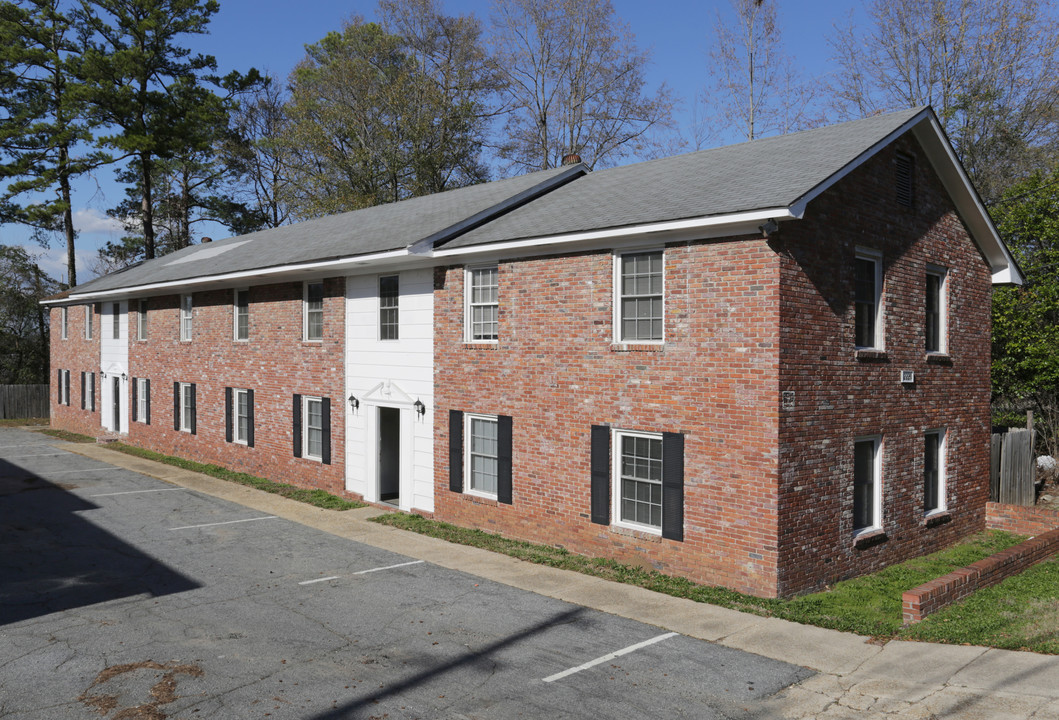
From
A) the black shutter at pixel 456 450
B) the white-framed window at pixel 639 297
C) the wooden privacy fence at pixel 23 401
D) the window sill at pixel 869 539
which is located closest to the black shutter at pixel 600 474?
the white-framed window at pixel 639 297

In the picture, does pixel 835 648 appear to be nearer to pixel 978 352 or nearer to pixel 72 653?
pixel 72 653

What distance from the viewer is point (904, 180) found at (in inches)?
541

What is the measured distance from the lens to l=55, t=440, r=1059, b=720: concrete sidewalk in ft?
23.5

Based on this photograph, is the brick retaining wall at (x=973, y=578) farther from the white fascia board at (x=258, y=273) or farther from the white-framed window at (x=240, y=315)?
the white-framed window at (x=240, y=315)

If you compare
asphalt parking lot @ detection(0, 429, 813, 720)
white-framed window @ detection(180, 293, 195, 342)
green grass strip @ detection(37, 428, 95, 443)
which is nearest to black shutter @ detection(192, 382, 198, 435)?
white-framed window @ detection(180, 293, 195, 342)

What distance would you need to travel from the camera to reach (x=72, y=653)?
842 cm

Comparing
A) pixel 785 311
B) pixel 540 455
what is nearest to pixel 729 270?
pixel 785 311

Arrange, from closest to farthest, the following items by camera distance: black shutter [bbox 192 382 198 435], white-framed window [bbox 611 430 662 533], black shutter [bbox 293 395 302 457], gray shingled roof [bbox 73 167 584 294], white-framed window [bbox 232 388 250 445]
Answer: white-framed window [bbox 611 430 662 533], gray shingled roof [bbox 73 167 584 294], black shutter [bbox 293 395 302 457], white-framed window [bbox 232 388 250 445], black shutter [bbox 192 382 198 435]

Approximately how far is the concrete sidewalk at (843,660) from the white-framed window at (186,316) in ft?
48.8

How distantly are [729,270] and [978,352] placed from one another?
7873mm

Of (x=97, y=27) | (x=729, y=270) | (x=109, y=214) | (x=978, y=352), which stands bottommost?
(x=978, y=352)

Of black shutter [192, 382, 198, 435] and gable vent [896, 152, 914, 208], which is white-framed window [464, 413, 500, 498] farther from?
black shutter [192, 382, 198, 435]

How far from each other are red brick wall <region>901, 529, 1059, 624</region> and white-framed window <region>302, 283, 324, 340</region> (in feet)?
46.6

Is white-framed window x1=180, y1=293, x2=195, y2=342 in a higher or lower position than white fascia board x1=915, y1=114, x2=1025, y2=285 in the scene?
lower
